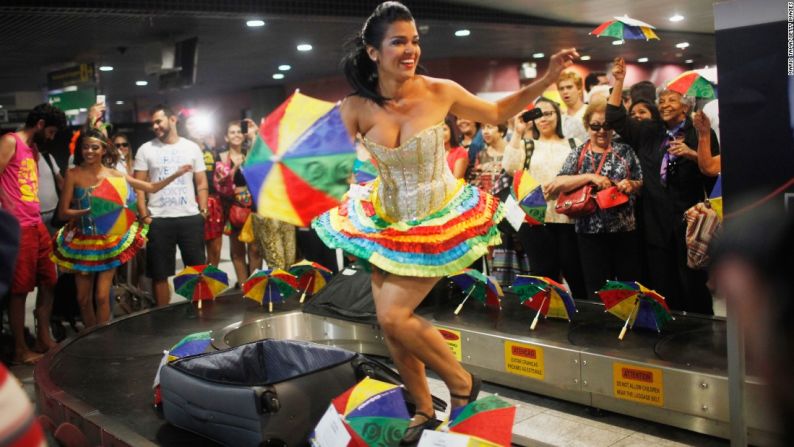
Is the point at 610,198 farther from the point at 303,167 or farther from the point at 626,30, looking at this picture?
the point at 303,167

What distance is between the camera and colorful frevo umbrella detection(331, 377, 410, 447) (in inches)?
107

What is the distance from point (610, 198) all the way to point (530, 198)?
0.58 metres

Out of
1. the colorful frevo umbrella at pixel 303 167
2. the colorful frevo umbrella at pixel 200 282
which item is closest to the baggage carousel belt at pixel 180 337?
the colorful frevo umbrella at pixel 200 282

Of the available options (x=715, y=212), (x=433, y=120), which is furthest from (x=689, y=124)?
(x=433, y=120)

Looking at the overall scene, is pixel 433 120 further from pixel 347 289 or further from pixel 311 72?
pixel 311 72

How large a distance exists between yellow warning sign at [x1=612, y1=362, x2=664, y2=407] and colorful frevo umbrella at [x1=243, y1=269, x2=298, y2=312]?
244cm

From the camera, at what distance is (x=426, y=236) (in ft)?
9.61

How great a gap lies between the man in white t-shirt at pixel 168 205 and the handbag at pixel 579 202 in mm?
2900

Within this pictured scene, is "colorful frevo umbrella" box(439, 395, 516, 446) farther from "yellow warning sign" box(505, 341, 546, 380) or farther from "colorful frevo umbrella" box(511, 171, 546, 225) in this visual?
"colorful frevo umbrella" box(511, 171, 546, 225)

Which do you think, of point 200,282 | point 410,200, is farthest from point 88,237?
point 410,200

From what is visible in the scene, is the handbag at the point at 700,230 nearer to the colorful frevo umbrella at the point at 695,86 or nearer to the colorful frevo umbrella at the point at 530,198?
the colorful frevo umbrella at the point at 695,86

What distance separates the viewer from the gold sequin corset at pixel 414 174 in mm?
2959

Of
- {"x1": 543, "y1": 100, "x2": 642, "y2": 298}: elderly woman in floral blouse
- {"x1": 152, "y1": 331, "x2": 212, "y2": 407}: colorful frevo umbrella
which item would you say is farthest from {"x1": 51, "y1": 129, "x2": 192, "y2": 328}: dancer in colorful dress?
{"x1": 543, "y1": 100, "x2": 642, "y2": 298}: elderly woman in floral blouse

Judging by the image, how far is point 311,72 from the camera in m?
15.8
